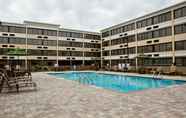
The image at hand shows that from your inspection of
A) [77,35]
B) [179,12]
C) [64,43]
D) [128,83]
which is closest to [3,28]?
[64,43]

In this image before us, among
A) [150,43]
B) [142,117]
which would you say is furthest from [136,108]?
[150,43]

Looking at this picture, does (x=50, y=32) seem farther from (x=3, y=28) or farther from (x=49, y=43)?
(x=3, y=28)

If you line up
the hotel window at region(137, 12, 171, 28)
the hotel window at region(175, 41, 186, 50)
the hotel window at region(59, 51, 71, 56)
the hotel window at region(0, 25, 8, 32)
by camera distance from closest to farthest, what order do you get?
the hotel window at region(175, 41, 186, 50)
the hotel window at region(137, 12, 171, 28)
the hotel window at region(0, 25, 8, 32)
the hotel window at region(59, 51, 71, 56)

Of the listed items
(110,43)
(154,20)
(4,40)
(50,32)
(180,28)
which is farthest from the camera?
(110,43)

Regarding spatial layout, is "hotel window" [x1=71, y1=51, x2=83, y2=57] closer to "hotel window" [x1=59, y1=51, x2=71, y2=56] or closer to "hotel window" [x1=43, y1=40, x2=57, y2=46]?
"hotel window" [x1=59, y1=51, x2=71, y2=56]

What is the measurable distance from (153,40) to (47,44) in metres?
25.4

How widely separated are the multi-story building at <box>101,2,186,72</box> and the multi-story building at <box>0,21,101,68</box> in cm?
691

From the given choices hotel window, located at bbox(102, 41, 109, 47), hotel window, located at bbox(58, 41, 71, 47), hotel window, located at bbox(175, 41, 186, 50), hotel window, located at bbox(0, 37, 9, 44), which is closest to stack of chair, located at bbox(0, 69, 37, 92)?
hotel window, located at bbox(175, 41, 186, 50)

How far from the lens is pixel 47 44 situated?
4356 cm

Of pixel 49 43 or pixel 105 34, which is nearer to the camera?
pixel 49 43

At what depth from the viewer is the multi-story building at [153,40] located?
28.0 meters

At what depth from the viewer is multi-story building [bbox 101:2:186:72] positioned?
28.0 m

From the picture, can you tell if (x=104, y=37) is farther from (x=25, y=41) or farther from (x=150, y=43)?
(x=25, y=41)

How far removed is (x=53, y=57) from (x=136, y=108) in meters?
38.9
